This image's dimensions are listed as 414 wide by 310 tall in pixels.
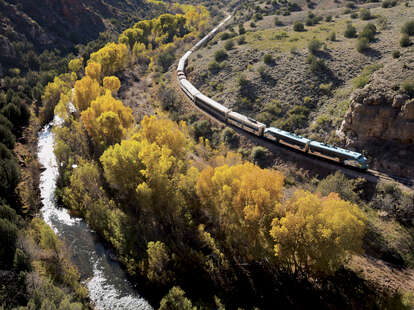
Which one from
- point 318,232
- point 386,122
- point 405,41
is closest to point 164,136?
point 318,232

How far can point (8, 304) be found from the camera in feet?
62.8

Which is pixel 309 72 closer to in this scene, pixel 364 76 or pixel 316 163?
pixel 364 76

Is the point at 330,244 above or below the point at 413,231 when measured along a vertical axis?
above

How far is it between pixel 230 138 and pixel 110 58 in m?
40.9

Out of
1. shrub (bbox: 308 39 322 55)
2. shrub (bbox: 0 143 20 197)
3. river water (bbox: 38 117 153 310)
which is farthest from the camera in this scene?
shrub (bbox: 308 39 322 55)

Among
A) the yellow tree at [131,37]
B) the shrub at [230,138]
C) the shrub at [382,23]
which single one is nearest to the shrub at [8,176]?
the shrub at [230,138]

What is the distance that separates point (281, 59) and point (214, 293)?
49.0m

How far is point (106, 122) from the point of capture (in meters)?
37.9

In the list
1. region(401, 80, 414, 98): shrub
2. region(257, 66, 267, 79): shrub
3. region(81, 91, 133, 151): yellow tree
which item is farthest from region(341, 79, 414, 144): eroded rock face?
region(81, 91, 133, 151): yellow tree

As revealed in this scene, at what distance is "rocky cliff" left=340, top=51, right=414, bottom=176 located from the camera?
3281 cm

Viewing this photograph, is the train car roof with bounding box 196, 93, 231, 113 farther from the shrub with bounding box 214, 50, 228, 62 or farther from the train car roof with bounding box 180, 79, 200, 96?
the shrub with bounding box 214, 50, 228, 62

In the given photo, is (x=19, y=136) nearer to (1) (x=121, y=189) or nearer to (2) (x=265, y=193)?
(1) (x=121, y=189)

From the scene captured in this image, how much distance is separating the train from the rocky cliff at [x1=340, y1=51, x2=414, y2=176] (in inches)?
149

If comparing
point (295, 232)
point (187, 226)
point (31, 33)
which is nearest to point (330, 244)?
point (295, 232)
